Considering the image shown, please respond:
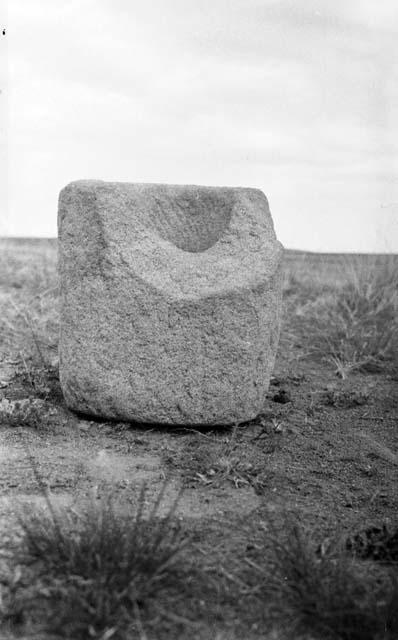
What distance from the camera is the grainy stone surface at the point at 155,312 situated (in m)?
3.63

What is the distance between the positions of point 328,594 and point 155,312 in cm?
180

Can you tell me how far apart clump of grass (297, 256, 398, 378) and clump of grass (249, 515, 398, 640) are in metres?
3.15

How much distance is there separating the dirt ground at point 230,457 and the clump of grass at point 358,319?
573mm

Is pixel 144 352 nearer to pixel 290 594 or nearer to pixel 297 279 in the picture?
pixel 290 594

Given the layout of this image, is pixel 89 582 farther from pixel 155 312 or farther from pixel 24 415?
pixel 24 415

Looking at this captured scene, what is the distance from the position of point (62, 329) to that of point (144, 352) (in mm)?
478

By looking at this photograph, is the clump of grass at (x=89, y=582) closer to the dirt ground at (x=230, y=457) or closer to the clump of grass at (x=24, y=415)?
the dirt ground at (x=230, y=457)

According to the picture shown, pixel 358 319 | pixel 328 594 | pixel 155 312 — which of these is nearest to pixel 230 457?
pixel 155 312

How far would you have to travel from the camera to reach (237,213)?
3.88 metres

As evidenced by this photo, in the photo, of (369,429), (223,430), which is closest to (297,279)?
(369,429)

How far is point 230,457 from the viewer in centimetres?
351

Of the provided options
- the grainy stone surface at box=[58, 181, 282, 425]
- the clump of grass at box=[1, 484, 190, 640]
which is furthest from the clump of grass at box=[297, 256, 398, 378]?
the clump of grass at box=[1, 484, 190, 640]

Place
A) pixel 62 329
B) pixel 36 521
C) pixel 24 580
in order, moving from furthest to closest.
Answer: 1. pixel 62 329
2. pixel 36 521
3. pixel 24 580

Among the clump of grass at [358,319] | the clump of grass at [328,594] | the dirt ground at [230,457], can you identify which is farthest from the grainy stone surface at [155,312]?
the clump of grass at [358,319]
